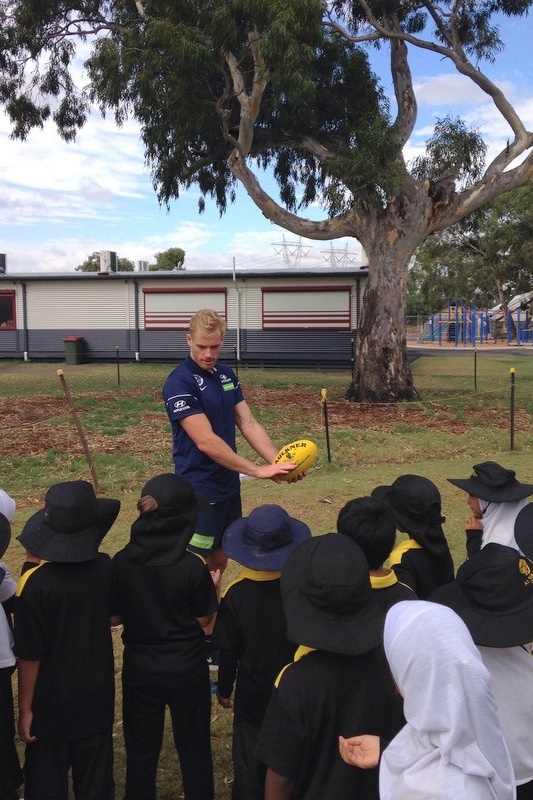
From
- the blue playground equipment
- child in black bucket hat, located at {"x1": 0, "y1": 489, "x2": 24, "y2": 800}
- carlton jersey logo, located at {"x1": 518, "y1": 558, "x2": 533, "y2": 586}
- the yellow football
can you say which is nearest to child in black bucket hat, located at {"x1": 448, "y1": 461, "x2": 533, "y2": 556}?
the yellow football

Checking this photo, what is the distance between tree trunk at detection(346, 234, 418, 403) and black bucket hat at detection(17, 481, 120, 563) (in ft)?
46.0

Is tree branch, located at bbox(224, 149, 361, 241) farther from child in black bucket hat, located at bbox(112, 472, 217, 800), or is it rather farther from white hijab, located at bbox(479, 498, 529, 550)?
child in black bucket hat, located at bbox(112, 472, 217, 800)

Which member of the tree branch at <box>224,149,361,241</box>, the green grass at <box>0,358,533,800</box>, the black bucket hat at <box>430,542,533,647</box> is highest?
the tree branch at <box>224,149,361,241</box>

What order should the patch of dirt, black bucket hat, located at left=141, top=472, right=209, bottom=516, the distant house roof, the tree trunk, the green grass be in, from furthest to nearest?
the distant house roof → the tree trunk → the patch of dirt → the green grass → black bucket hat, located at left=141, top=472, right=209, bottom=516

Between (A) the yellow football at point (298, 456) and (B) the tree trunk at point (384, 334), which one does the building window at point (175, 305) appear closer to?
(B) the tree trunk at point (384, 334)

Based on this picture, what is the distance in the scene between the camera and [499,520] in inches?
142

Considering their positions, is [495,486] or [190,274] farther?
[190,274]

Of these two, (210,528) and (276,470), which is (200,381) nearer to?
(276,470)

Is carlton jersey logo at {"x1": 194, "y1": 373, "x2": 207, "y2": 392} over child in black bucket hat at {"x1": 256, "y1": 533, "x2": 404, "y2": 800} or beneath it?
over

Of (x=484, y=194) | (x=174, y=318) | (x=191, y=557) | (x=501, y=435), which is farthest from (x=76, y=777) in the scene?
(x=174, y=318)

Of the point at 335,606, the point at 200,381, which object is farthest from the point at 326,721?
the point at 200,381

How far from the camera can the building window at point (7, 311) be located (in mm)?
28109

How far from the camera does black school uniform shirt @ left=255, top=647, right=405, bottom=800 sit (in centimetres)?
205

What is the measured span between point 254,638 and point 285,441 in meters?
8.88
